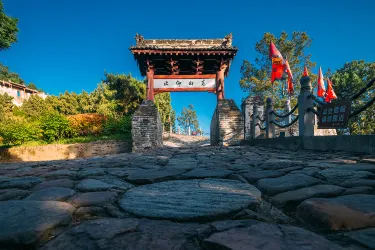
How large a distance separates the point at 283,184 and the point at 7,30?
17.5 m

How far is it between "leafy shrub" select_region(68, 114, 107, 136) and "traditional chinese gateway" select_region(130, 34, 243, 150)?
4463 millimetres

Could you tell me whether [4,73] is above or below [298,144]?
above

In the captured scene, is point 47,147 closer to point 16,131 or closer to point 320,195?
point 16,131

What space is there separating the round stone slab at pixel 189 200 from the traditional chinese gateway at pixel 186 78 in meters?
7.21

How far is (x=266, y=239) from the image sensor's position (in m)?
0.72

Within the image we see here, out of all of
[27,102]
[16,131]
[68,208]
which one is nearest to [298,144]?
[68,208]

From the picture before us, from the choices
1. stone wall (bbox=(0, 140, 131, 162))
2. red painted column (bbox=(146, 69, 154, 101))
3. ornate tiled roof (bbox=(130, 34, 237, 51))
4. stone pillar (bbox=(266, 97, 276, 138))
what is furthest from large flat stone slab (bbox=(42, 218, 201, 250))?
ornate tiled roof (bbox=(130, 34, 237, 51))

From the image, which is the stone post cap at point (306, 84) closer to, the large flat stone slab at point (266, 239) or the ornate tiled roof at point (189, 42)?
the large flat stone slab at point (266, 239)

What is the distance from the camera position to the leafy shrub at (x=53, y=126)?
37.9 ft

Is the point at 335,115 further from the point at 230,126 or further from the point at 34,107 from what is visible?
the point at 34,107

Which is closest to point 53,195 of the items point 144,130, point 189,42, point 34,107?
point 144,130

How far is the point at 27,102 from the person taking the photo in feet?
86.2

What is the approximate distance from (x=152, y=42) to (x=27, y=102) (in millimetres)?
23867

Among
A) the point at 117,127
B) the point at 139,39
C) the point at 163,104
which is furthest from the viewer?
the point at 163,104
